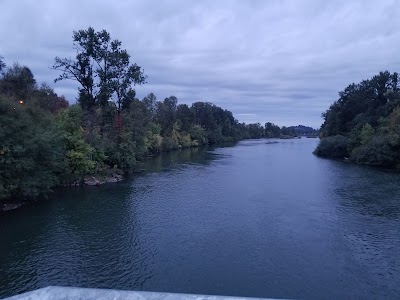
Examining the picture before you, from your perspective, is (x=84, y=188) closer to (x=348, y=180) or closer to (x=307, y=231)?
(x=307, y=231)

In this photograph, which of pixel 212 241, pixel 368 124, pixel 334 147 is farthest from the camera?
pixel 334 147

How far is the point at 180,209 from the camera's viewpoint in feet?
83.4

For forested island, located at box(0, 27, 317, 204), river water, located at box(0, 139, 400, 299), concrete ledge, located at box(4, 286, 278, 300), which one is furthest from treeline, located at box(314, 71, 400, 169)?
concrete ledge, located at box(4, 286, 278, 300)

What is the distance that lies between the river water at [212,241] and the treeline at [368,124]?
1853 centimetres

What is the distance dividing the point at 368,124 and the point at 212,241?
177 ft

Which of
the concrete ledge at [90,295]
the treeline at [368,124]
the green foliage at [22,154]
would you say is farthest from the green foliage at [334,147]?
the concrete ledge at [90,295]

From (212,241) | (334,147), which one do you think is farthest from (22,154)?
(334,147)

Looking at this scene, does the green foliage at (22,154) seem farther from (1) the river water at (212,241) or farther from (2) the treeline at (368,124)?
Result: (2) the treeline at (368,124)

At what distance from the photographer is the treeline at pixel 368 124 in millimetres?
49625

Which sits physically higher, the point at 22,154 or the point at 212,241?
the point at 22,154

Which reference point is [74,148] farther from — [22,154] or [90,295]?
[90,295]

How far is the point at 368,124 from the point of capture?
204 feet

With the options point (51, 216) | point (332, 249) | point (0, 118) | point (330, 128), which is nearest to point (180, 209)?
point (51, 216)

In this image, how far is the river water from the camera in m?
14.1
